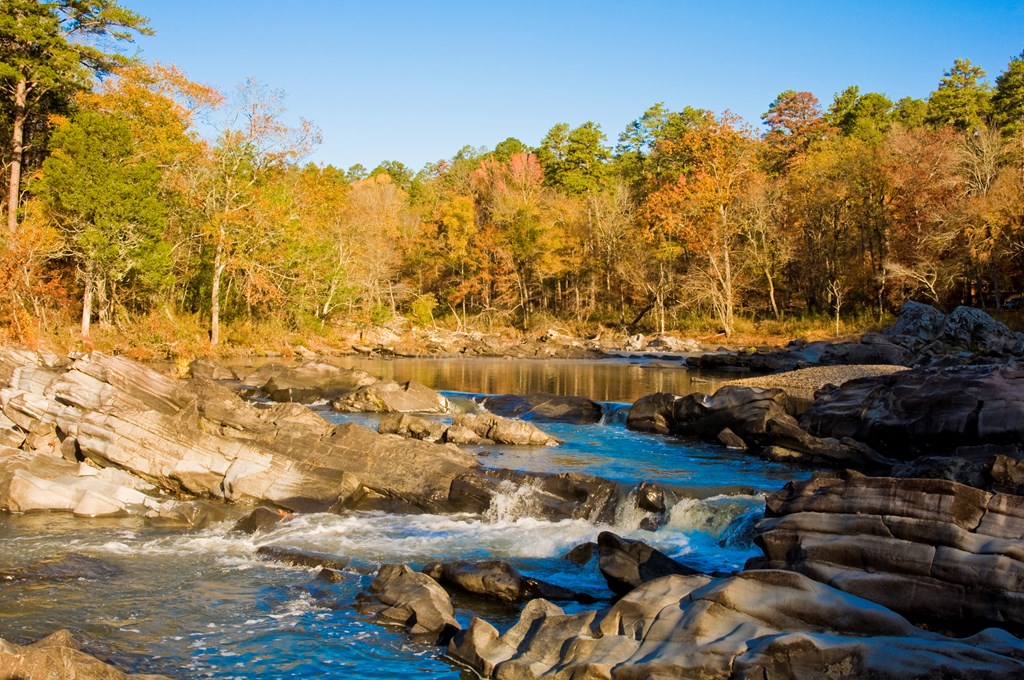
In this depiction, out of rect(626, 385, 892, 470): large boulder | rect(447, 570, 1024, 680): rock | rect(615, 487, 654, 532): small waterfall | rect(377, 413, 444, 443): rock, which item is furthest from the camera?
rect(377, 413, 444, 443): rock

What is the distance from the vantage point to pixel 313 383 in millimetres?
25625

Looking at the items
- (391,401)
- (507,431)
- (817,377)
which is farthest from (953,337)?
(391,401)

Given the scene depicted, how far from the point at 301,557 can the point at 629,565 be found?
13.5ft

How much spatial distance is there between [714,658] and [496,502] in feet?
22.3

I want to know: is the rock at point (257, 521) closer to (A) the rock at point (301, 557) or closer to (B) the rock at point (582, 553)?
(A) the rock at point (301, 557)

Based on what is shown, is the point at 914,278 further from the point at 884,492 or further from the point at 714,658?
the point at 714,658

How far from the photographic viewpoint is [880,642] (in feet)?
18.9

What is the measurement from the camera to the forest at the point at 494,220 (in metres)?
33.7

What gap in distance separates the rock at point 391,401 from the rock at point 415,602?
13971mm

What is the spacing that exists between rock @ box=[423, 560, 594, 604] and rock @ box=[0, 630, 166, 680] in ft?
12.1

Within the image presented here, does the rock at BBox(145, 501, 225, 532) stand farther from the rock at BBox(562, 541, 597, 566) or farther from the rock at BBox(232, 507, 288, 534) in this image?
the rock at BBox(562, 541, 597, 566)

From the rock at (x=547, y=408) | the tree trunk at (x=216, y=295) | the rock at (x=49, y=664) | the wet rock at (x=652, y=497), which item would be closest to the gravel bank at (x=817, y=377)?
the rock at (x=547, y=408)

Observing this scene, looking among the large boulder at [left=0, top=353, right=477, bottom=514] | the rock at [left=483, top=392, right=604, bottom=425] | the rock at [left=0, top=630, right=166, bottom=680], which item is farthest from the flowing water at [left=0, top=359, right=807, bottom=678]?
the rock at [left=483, top=392, right=604, bottom=425]

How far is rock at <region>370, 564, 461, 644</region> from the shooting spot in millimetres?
7867
